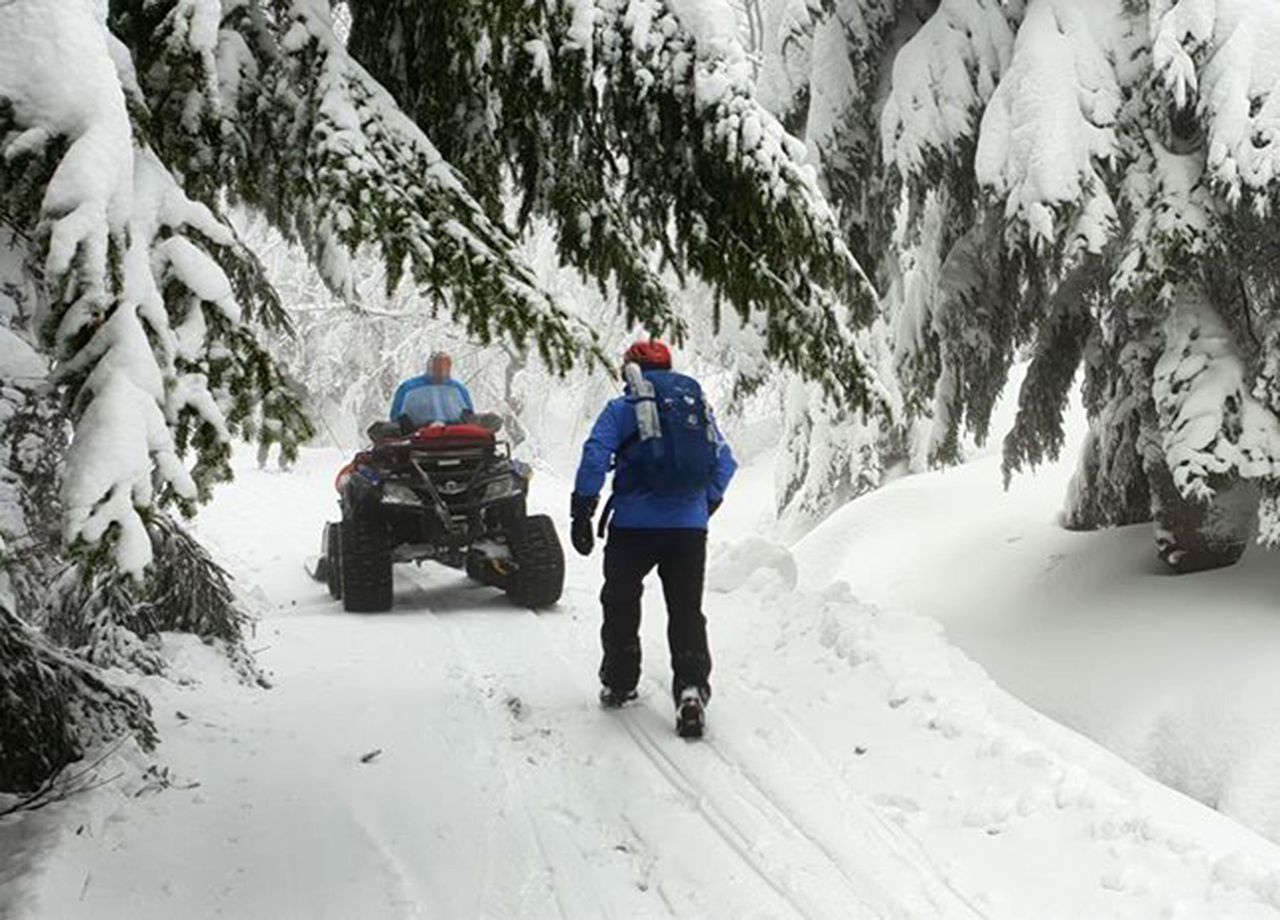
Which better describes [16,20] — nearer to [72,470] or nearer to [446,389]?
[72,470]

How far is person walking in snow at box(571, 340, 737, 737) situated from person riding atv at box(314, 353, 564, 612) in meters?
2.77

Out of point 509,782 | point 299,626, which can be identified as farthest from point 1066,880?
point 299,626

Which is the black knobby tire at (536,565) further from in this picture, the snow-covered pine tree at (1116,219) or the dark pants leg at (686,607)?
the snow-covered pine tree at (1116,219)

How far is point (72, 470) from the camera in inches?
86.0

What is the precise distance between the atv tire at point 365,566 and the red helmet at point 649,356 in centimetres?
355

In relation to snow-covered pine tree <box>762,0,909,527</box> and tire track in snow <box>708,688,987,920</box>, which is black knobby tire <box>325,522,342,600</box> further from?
tire track in snow <box>708,688,987,920</box>

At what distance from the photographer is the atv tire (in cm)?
820

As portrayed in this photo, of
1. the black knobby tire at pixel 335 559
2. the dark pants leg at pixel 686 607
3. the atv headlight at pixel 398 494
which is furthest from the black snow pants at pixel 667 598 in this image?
the black knobby tire at pixel 335 559

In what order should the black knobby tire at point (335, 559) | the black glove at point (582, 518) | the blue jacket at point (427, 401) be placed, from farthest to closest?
the blue jacket at point (427, 401) < the black knobby tire at point (335, 559) < the black glove at point (582, 518)

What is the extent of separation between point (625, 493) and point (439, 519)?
11.3 ft

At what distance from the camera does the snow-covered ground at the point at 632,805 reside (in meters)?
3.56

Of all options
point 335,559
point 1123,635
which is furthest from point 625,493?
point 335,559

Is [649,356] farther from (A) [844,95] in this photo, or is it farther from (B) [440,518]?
(A) [844,95]

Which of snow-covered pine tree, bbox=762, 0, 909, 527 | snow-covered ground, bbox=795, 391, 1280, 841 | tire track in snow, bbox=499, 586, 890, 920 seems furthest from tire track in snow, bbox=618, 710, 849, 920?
snow-covered pine tree, bbox=762, 0, 909, 527
